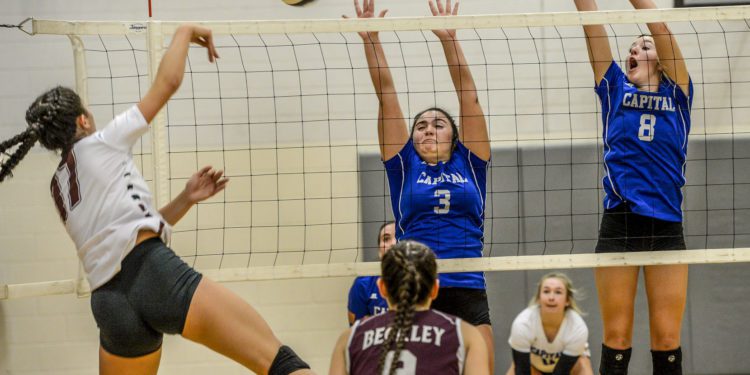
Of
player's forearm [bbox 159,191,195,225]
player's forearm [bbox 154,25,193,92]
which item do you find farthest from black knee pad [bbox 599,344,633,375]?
player's forearm [bbox 154,25,193,92]

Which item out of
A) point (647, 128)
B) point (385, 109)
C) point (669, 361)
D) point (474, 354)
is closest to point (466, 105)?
point (385, 109)

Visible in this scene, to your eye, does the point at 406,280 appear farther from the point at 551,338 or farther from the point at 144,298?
the point at 551,338

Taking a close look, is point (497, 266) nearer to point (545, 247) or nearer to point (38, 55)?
point (545, 247)

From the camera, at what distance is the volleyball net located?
6453 millimetres

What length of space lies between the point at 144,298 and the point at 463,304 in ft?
5.57

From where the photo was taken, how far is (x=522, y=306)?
21.4ft

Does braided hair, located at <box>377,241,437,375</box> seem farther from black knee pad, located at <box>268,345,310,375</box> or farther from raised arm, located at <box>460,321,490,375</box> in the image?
black knee pad, located at <box>268,345,310,375</box>

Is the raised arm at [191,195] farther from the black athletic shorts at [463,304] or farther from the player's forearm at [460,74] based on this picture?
the player's forearm at [460,74]

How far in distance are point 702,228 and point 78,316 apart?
14.7 ft

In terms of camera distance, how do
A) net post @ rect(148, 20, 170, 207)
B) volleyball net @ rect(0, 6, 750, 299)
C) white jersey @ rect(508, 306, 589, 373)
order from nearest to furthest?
net post @ rect(148, 20, 170, 207) < white jersey @ rect(508, 306, 589, 373) < volleyball net @ rect(0, 6, 750, 299)

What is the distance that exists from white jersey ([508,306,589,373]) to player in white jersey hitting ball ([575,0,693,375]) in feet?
2.29

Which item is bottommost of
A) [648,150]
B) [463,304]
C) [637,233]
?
[463,304]

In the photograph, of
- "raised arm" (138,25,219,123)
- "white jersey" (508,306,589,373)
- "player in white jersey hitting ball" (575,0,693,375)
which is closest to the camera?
"raised arm" (138,25,219,123)

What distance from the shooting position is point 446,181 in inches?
179
